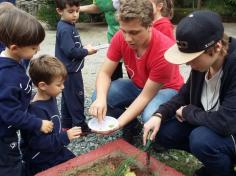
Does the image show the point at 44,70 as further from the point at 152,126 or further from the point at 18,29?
the point at 152,126

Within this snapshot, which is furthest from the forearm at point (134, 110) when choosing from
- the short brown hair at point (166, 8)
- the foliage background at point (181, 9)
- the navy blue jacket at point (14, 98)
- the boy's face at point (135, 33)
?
the foliage background at point (181, 9)

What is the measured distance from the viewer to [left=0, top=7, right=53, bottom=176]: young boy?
Result: 2158mm

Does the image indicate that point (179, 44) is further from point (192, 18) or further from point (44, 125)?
point (44, 125)

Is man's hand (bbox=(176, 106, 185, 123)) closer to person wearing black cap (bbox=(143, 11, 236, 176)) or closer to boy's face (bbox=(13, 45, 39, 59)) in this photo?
person wearing black cap (bbox=(143, 11, 236, 176))

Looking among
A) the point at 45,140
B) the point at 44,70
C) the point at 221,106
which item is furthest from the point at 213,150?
the point at 44,70

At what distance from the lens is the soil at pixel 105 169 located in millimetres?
2135

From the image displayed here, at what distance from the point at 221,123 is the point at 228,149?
0.59 feet

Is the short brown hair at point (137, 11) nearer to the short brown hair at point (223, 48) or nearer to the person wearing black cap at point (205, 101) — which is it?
the person wearing black cap at point (205, 101)

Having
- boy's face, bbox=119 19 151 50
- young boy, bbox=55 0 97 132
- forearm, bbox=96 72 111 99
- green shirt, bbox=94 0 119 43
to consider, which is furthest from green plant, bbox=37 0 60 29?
boy's face, bbox=119 19 151 50

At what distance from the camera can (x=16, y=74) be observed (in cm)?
218

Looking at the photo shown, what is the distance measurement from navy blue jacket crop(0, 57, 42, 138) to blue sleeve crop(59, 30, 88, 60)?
0.94 metres

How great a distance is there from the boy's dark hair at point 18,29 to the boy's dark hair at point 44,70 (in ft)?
0.77

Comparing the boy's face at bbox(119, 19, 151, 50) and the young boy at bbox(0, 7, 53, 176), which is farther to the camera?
the boy's face at bbox(119, 19, 151, 50)

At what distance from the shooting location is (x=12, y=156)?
2350 millimetres
